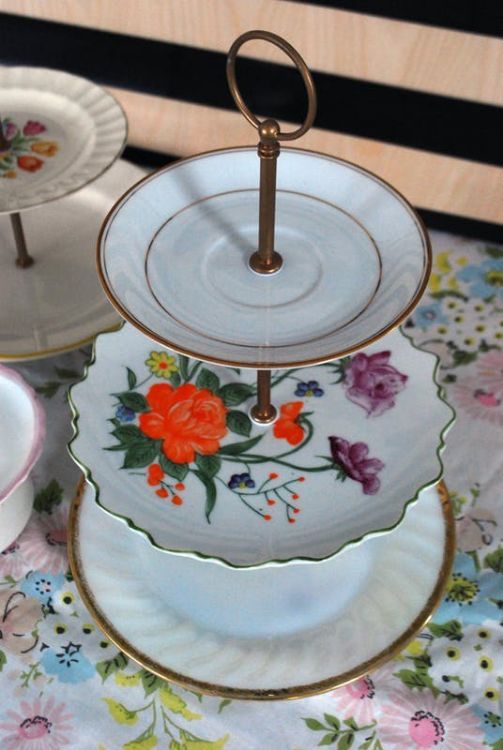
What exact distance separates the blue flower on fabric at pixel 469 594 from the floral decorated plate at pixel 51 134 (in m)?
0.48

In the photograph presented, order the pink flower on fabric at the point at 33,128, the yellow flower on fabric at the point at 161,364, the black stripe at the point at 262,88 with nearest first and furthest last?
the yellow flower on fabric at the point at 161,364 < the pink flower on fabric at the point at 33,128 < the black stripe at the point at 262,88

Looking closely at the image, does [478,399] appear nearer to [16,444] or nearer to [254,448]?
[254,448]

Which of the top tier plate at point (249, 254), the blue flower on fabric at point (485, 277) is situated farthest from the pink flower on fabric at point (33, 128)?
the blue flower on fabric at point (485, 277)

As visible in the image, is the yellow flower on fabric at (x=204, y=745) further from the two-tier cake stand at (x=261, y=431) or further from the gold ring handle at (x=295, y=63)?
the gold ring handle at (x=295, y=63)

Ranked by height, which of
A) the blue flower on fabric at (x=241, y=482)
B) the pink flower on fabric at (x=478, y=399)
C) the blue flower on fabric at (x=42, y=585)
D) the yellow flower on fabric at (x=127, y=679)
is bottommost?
the yellow flower on fabric at (x=127, y=679)

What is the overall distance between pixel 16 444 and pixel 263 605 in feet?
0.83

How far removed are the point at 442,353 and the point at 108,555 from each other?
1.36 feet

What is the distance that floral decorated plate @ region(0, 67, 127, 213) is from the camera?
86 cm

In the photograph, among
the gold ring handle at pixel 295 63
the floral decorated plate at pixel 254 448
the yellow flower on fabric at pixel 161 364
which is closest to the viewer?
the gold ring handle at pixel 295 63

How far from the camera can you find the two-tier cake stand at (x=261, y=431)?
25.3 inches

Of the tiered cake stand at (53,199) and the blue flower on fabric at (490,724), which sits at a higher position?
the tiered cake stand at (53,199)

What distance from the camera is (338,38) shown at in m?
1.03

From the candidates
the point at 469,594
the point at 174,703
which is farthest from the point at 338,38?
the point at 174,703

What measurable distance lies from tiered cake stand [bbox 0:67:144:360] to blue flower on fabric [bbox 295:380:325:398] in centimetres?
26
